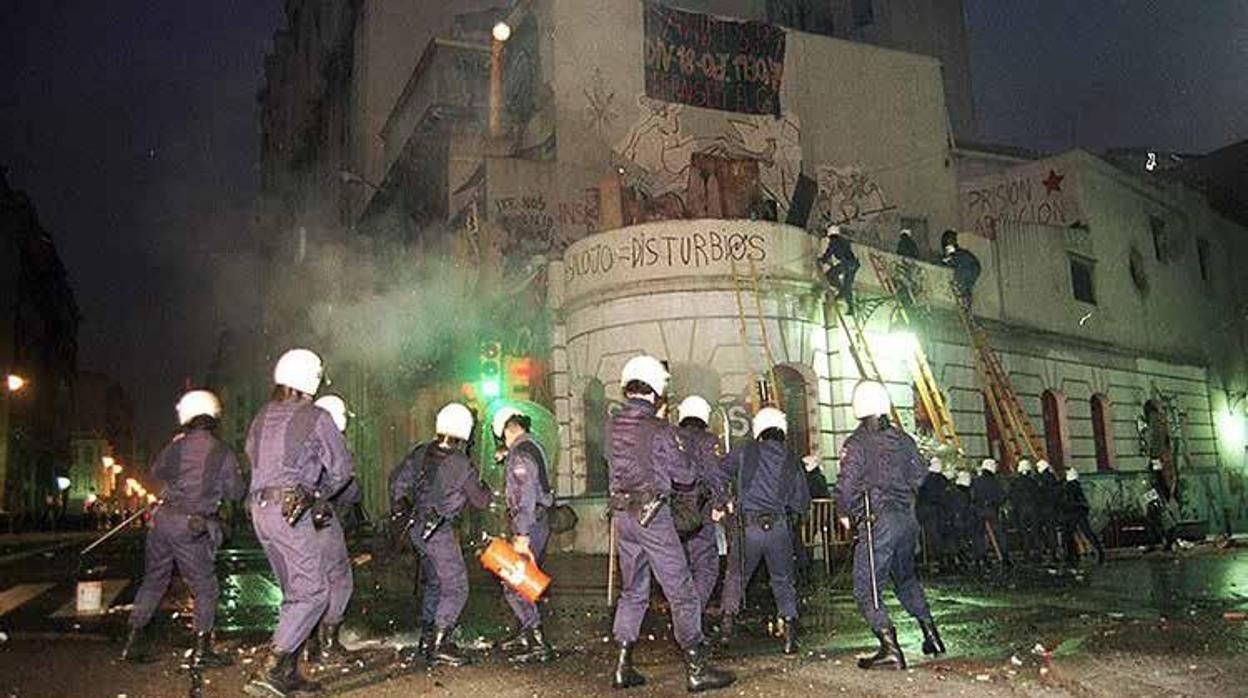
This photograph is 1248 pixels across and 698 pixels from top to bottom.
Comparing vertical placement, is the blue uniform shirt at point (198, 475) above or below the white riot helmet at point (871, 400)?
below

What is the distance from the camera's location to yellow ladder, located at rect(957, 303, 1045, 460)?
19797 mm

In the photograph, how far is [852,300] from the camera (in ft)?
55.9

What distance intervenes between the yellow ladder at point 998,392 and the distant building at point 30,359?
41.4 meters

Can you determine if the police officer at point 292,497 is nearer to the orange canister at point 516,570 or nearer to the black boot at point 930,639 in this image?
the orange canister at point 516,570

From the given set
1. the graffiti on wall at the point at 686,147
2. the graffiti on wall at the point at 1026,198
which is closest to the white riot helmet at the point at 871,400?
the graffiti on wall at the point at 686,147

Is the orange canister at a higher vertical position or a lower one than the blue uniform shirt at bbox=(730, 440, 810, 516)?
lower

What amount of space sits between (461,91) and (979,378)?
15.5 meters

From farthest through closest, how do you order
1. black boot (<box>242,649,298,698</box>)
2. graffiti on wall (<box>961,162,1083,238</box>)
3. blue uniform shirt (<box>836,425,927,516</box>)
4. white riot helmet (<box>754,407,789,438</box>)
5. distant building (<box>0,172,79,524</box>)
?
distant building (<box>0,172,79,524</box>)
graffiti on wall (<box>961,162,1083,238</box>)
white riot helmet (<box>754,407,789,438</box>)
blue uniform shirt (<box>836,425,927,516</box>)
black boot (<box>242,649,298,698</box>)

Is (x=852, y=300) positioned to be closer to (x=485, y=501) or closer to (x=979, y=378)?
(x=979, y=378)

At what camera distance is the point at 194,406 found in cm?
692

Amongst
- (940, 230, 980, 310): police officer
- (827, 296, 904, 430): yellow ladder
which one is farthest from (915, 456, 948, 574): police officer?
(940, 230, 980, 310): police officer

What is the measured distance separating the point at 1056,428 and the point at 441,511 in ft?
64.5

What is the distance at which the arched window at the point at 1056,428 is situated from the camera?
2241cm

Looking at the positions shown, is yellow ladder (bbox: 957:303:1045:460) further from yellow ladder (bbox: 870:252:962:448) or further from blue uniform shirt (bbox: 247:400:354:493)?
blue uniform shirt (bbox: 247:400:354:493)
